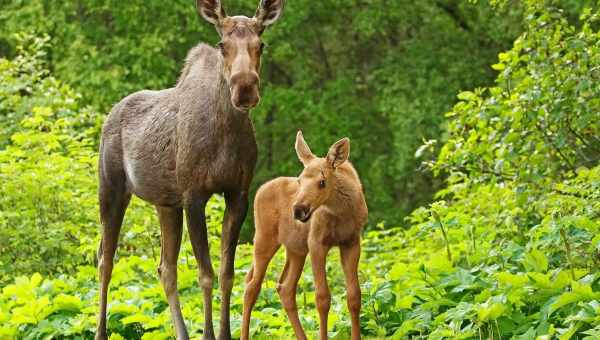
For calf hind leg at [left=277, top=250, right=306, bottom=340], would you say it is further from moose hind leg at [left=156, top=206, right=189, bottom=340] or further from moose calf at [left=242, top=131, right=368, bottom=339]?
moose hind leg at [left=156, top=206, right=189, bottom=340]

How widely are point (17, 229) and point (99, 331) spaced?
4.77m

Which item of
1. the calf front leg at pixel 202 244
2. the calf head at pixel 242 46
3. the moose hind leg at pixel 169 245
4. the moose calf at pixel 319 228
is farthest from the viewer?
the moose hind leg at pixel 169 245

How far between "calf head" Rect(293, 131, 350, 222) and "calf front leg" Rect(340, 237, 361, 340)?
366 millimetres

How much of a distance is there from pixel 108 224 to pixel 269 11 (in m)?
2.30

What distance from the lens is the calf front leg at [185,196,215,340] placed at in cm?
720

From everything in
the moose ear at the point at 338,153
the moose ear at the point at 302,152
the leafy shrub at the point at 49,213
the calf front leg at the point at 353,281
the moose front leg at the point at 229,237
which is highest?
the leafy shrub at the point at 49,213

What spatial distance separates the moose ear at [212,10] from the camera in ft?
23.2

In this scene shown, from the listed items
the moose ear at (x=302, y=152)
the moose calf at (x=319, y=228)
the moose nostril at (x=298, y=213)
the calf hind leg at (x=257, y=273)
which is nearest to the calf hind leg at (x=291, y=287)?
the moose calf at (x=319, y=228)

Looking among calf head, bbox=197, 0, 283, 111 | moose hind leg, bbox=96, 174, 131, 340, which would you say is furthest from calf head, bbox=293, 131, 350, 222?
moose hind leg, bbox=96, 174, 131, 340

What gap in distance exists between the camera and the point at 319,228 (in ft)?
23.3

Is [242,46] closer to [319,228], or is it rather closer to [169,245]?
[319,228]

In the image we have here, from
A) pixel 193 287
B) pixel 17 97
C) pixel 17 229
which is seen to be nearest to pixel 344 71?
pixel 17 97

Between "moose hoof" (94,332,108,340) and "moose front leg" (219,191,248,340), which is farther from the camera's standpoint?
"moose hoof" (94,332,108,340)

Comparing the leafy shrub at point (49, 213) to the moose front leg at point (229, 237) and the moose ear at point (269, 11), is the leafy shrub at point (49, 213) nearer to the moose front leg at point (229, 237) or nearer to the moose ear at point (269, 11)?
the moose front leg at point (229, 237)
